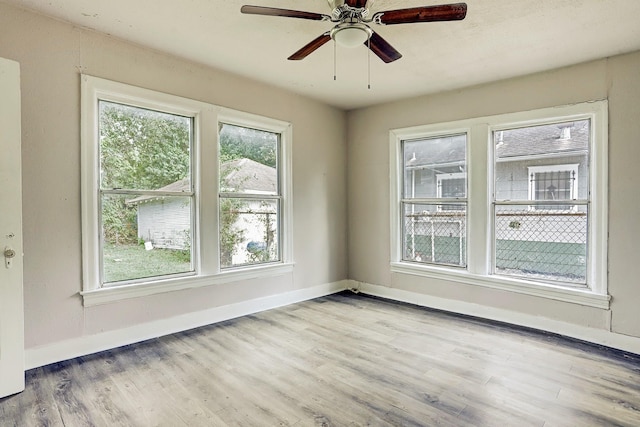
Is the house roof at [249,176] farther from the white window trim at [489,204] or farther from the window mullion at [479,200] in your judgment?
the window mullion at [479,200]

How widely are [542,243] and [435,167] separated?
1429mm

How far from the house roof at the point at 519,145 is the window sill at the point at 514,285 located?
130cm

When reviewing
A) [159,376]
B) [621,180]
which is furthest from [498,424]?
[621,180]

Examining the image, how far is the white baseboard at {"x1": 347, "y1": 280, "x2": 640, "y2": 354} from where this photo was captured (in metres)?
3.08

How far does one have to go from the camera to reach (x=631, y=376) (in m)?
2.53

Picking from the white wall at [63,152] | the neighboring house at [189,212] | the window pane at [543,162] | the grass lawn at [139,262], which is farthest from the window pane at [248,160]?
the window pane at [543,162]

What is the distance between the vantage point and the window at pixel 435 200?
413 centimetres

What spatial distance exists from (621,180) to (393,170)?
89.8 inches

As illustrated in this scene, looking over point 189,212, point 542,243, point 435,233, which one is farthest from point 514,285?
point 189,212

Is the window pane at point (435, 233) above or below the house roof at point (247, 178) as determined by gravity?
below

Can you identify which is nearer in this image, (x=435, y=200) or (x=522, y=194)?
(x=522, y=194)

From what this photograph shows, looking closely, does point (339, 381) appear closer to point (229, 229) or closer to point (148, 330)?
point (148, 330)

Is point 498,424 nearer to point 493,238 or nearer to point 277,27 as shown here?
point 493,238

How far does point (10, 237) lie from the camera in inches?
88.4
